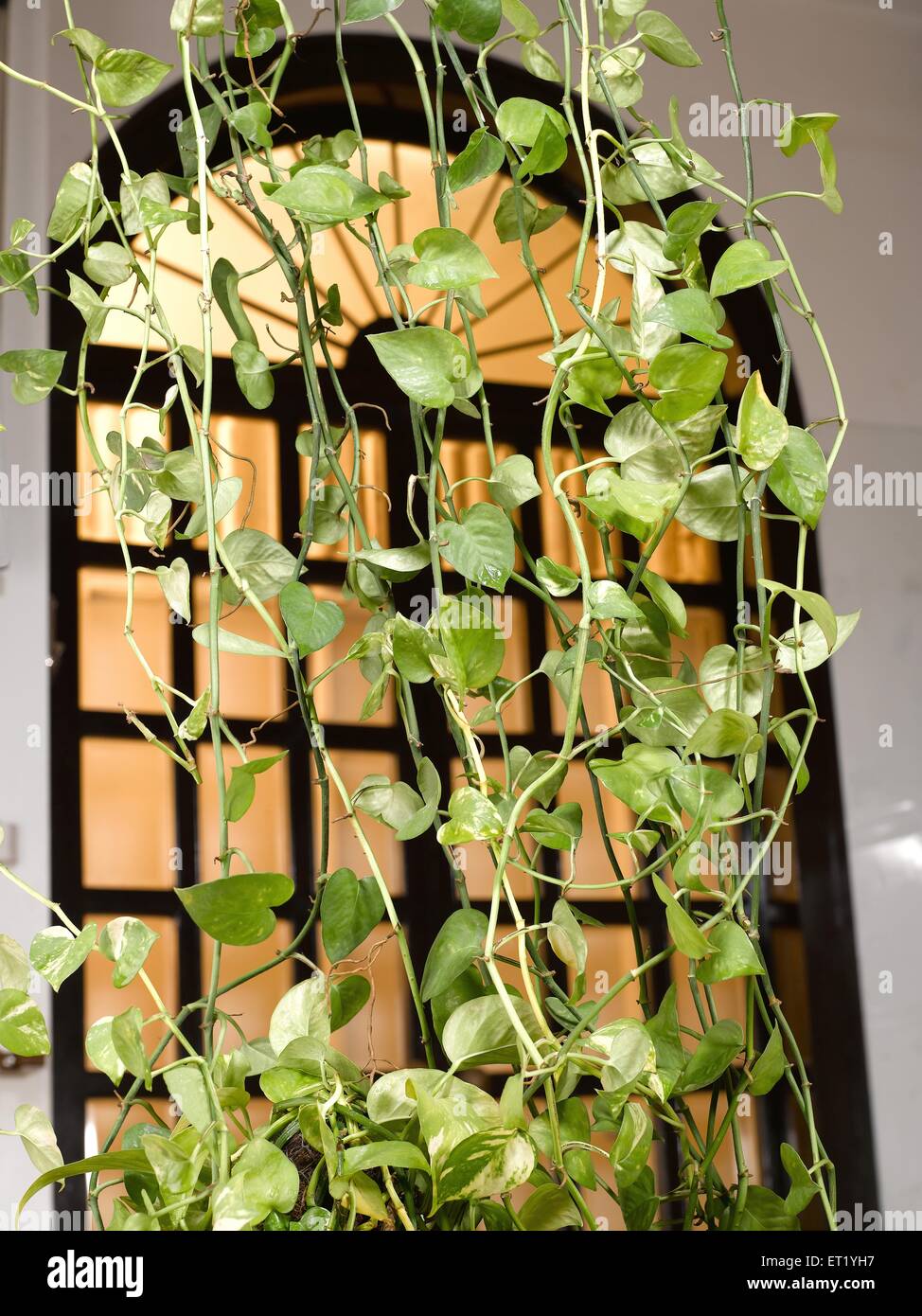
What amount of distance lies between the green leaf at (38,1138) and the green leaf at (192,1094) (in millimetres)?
47

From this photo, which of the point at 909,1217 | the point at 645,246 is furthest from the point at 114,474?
the point at 909,1217

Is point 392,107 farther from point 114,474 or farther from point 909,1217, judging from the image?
point 909,1217

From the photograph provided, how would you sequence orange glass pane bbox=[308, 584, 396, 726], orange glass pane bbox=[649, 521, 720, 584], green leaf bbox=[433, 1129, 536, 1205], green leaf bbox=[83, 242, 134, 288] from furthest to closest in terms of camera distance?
orange glass pane bbox=[649, 521, 720, 584]
orange glass pane bbox=[308, 584, 396, 726]
green leaf bbox=[83, 242, 134, 288]
green leaf bbox=[433, 1129, 536, 1205]

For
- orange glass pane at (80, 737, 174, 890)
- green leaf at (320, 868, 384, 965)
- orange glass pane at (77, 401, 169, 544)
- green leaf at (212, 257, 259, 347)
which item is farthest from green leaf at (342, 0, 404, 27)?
orange glass pane at (80, 737, 174, 890)

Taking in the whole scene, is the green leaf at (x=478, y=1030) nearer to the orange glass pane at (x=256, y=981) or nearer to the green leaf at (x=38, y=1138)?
the green leaf at (x=38, y=1138)

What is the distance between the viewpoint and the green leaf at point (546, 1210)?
0.34 m

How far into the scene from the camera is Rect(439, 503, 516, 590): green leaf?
1.27ft

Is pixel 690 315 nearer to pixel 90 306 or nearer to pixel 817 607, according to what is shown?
pixel 817 607

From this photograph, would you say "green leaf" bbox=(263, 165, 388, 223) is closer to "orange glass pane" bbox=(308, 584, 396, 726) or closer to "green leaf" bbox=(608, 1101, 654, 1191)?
"green leaf" bbox=(608, 1101, 654, 1191)

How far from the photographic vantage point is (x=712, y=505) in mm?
430

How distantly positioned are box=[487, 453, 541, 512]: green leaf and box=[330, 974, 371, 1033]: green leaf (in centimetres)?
19

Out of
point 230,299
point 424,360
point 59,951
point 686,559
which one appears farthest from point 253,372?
point 686,559

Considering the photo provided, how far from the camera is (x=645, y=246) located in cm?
44

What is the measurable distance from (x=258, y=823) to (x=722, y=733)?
6.83 ft
